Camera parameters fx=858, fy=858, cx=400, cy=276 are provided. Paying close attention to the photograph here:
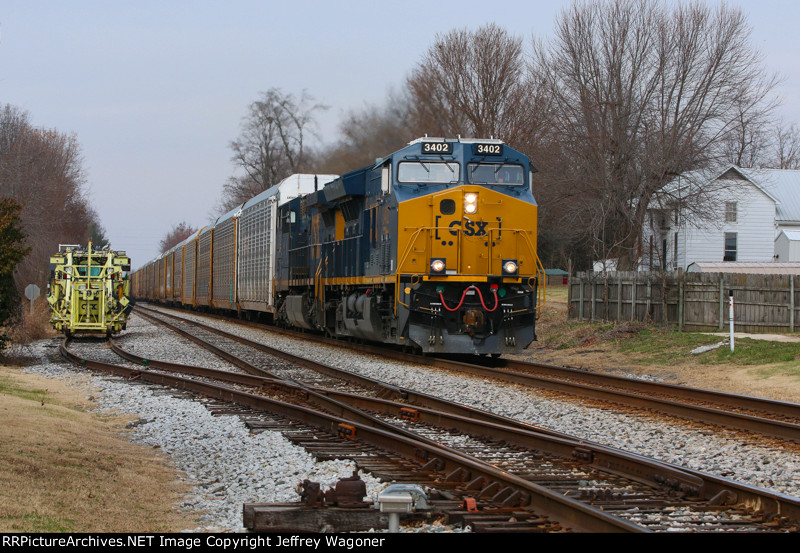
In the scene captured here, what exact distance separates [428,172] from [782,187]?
128ft

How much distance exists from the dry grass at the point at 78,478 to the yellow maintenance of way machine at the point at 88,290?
43.6 feet

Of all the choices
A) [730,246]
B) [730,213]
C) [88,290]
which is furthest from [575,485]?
[730,246]

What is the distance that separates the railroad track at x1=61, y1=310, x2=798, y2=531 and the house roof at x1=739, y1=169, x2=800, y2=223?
134 ft

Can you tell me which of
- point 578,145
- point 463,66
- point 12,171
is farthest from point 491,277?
point 12,171

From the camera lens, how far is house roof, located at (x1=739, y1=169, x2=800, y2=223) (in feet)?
152

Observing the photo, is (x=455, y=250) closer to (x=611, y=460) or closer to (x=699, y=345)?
(x=699, y=345)

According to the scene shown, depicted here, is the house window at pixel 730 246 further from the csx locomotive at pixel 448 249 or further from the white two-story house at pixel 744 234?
the csx locomotive at pixel 448 249

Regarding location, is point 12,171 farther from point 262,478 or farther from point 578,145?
point 262,478

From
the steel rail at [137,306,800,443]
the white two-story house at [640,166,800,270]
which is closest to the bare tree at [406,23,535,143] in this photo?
the white two-story house at [640,166,800,270]

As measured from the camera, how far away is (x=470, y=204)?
1562cm

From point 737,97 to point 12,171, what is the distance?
3232cm

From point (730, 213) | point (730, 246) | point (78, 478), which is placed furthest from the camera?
point (730, 246)
